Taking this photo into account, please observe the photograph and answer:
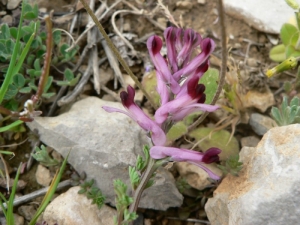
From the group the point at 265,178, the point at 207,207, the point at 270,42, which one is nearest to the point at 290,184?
the point at 265,178

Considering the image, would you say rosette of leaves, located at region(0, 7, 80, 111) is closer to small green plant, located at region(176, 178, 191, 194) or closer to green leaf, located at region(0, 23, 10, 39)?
green leaf, located at region(0, 23, 10, 39)

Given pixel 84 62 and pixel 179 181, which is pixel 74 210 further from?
pixel 84 62

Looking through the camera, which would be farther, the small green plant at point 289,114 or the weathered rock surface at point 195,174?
the weathered rock surface at point 195,174

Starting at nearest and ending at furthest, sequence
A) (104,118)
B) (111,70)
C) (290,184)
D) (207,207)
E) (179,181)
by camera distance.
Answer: (290,184) < (207,207) < (179,181) < (104,118) < (111,70)

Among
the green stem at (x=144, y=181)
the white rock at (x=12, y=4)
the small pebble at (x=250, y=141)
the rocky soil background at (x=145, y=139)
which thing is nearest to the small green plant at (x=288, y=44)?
the rocky soil background at (x=145, y=139)

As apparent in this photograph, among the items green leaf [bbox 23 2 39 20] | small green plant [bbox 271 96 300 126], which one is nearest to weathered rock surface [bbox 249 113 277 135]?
small green plant [bbox 271 96 300 126]

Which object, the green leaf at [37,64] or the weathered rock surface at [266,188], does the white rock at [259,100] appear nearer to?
the weathered rock surface at [266,188]

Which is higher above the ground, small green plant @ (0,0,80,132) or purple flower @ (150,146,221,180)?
small green plant @ (0,0,80,132)
